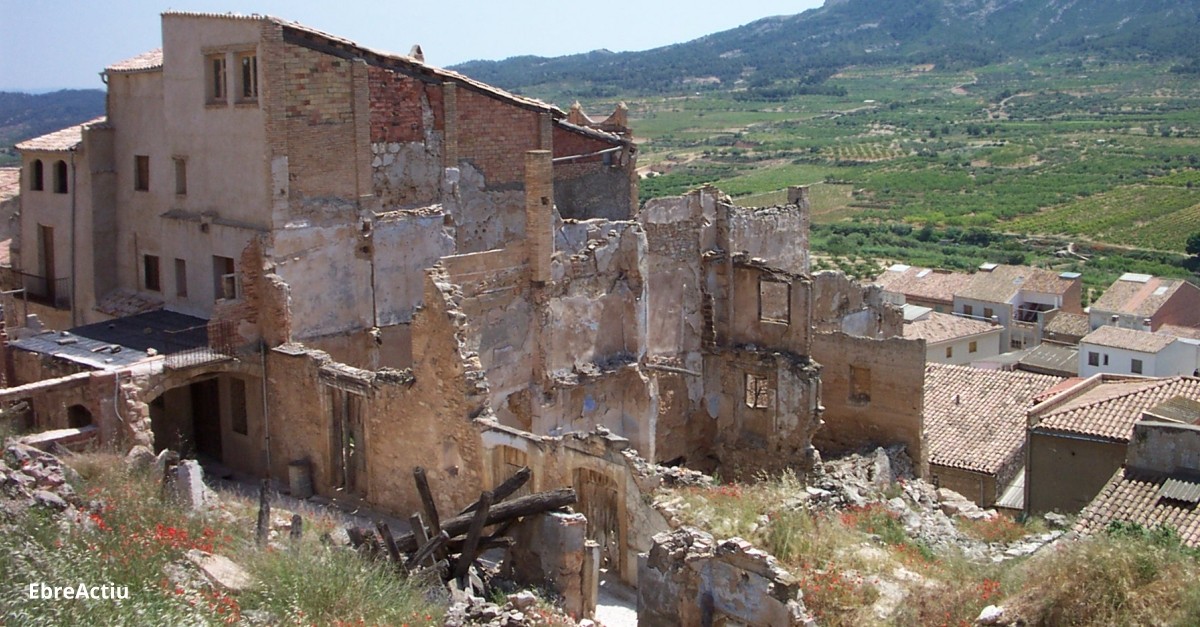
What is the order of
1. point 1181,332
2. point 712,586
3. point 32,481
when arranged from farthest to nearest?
point 1181,332 → point 712,586 → point 32,481

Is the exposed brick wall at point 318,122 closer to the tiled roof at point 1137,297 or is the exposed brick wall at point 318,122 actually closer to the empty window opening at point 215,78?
the empty window opening at point 215,78

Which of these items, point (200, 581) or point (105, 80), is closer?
point (200, 581)

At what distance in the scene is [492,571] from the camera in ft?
50.1

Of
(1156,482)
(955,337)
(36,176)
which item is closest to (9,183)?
(36,176)

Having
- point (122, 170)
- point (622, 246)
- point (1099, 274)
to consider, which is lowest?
point (1099, 274)

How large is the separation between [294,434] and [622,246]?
666cm

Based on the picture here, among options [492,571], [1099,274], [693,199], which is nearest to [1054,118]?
[1099,274]

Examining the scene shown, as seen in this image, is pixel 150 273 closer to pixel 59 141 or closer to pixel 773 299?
pixel 59 141

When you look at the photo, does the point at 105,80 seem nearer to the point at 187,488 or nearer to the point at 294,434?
the point at 294,434

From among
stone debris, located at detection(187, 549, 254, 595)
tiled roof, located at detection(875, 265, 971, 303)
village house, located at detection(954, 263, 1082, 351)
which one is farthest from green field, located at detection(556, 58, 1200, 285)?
stone debris, located at detection(187, 549, 254, 595)

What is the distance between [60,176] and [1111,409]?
22.3m

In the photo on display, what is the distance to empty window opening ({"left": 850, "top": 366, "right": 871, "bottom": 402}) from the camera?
2489 centimetres

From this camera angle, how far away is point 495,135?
960 inches

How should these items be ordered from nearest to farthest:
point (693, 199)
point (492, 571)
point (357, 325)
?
point (492, 571) → point (357, 325) → point (693, 199)
